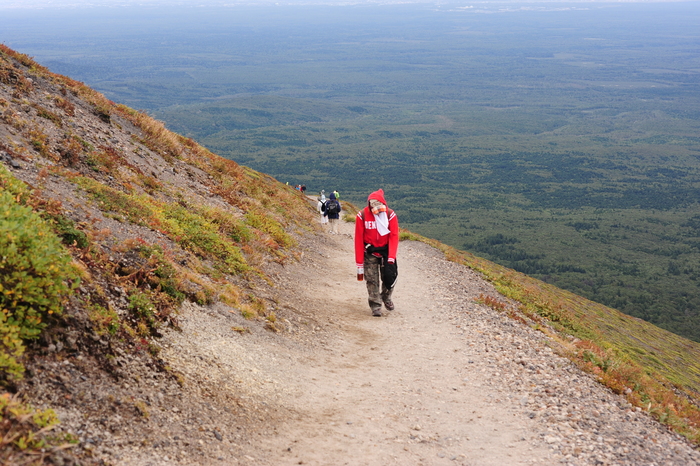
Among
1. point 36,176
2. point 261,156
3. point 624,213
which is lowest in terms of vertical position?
point 624,213

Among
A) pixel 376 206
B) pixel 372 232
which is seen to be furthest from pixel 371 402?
pixel 376 206

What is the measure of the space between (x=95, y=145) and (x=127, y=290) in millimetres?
11080

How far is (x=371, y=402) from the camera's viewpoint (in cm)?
865

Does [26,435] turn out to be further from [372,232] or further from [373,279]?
[373,279]

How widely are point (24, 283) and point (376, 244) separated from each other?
27.1ft

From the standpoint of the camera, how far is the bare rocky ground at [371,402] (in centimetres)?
669

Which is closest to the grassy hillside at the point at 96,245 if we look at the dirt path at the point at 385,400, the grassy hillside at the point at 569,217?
the dirt path at the point at 385,400

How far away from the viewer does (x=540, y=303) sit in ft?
61.9

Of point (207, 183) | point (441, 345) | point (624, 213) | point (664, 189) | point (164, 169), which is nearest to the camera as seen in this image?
point (441, 345)

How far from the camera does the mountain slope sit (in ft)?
19.6

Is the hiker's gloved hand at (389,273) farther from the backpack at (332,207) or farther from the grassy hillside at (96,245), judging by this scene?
the backpack at (332,207)

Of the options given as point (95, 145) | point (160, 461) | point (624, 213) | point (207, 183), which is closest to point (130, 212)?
point (95, 145)

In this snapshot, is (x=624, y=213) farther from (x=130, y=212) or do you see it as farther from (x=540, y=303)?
(x=130, y=212)

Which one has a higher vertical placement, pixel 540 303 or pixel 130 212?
pixel 130 212
